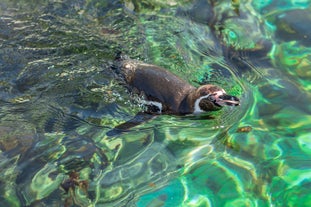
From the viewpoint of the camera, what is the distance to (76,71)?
17.6 ft

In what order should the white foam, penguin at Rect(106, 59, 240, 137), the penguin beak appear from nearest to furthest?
the penguin beak → penguin at Rect(106, 59, 240, 137) → the white foam

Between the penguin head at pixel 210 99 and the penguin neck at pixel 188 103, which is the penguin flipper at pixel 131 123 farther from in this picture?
the penguin head at pixel 210 99

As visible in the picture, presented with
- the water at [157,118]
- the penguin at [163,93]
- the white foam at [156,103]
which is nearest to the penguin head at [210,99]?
the penguin at [163,93]

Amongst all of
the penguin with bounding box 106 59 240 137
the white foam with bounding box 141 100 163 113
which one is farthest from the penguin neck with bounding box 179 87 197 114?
the white foam with bounding box 141 100 163 113

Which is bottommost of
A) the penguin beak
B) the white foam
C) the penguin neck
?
→ the white foam

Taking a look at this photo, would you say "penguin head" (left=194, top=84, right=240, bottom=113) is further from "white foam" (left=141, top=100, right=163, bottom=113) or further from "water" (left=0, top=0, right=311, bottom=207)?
"white foam" (left=141, top=100, right=163, bottom=113)

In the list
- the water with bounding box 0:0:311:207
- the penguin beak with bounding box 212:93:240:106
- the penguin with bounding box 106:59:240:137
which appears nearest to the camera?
the water with bounding box 0:0:311:207

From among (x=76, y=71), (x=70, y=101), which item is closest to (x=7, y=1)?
(x=76, y=71)

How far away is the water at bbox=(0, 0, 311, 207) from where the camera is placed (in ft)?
13.1

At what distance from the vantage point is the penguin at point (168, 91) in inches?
175

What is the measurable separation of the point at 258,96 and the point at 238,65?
58cm

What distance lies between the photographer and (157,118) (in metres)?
4.68

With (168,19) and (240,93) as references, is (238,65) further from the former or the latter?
(168,19)

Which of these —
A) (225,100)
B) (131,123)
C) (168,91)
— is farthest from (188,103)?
(131,123)
